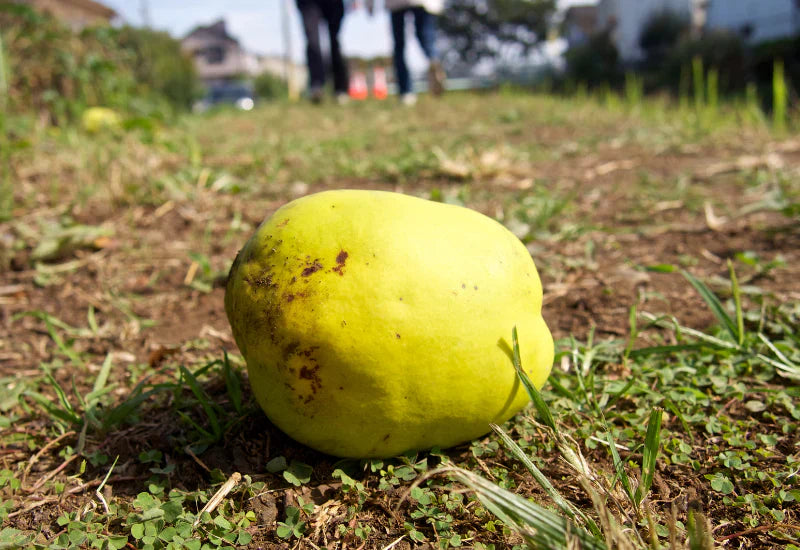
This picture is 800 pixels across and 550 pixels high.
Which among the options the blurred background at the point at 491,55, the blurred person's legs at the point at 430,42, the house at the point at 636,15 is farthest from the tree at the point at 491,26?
the blurred person's legs at the point at 430,42

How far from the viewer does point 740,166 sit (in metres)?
4.16

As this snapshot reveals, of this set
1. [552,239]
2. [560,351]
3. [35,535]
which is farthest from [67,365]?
[552,239]

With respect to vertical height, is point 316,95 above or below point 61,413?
above

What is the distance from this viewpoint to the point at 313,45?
935cm

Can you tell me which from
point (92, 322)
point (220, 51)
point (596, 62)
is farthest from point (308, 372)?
point (220, 51)

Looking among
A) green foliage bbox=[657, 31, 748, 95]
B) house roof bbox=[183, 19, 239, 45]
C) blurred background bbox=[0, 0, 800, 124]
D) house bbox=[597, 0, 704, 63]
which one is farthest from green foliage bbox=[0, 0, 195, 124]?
house roof bbox=[183, 19, 239, 45]

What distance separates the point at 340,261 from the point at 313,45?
29.2 ft

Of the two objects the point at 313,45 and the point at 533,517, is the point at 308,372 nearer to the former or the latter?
the point at 533,517

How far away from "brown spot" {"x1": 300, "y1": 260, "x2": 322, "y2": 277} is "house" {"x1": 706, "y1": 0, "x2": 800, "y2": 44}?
2681 cm

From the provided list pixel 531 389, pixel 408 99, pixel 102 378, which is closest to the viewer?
pixel 531 389

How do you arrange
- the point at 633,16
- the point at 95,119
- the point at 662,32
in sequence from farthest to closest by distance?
the point at 633,16, the point at 662,32, the point at 95,119

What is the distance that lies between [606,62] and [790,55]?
927 centimetres

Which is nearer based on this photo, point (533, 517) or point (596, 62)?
point (533, 517)

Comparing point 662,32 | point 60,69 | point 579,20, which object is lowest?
point 60,69
